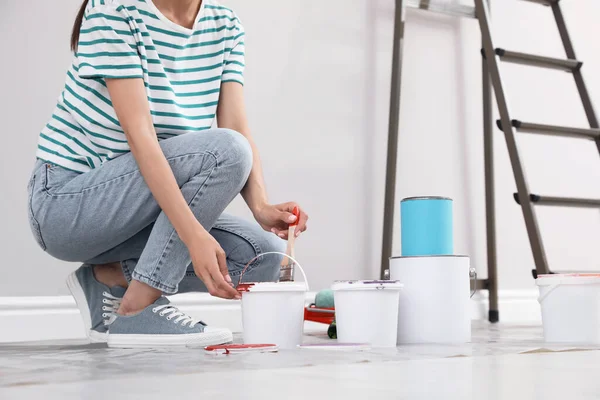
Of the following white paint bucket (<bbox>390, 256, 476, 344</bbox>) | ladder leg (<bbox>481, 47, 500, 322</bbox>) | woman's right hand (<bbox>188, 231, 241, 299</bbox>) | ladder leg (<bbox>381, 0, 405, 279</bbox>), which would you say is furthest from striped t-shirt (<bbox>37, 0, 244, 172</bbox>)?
ladder leg (<bbox>481, 47, 500, 322</bbox>)

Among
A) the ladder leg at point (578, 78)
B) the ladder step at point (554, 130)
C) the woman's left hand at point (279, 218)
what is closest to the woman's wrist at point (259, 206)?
the woman's left hand at point (279, 218)

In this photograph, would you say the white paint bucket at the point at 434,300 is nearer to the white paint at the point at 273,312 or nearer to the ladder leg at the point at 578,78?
the white paint at the point at 273,312

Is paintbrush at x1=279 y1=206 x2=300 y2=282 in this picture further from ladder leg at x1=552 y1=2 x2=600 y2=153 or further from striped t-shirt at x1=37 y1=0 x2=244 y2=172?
ladder leg at x1=552 y1=2 x2=600 y2=153

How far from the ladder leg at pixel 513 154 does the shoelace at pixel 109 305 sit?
1.32 metres

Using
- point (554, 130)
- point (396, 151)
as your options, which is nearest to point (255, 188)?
point (396, 151)

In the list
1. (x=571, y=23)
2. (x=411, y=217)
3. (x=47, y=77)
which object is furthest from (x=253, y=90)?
(x=571, y=23)

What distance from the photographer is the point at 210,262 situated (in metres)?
1.33

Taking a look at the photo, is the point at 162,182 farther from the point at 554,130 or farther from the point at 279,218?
the point at 554,130

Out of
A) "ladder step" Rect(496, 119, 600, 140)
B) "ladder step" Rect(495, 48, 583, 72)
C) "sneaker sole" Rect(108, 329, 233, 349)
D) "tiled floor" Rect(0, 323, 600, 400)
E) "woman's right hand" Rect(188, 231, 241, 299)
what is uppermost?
"ladder step" Rect(495, 48, 583, 72)

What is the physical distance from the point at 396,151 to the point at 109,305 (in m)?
1.29

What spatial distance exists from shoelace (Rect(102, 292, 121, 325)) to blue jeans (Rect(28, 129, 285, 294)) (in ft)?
0.35

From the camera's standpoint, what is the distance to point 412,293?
1572 millimetres

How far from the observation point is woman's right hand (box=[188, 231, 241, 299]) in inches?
52.4

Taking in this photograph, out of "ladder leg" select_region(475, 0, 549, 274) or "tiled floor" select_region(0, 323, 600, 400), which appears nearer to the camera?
"tiled floor" select_region(0, 323, 600, 400)
